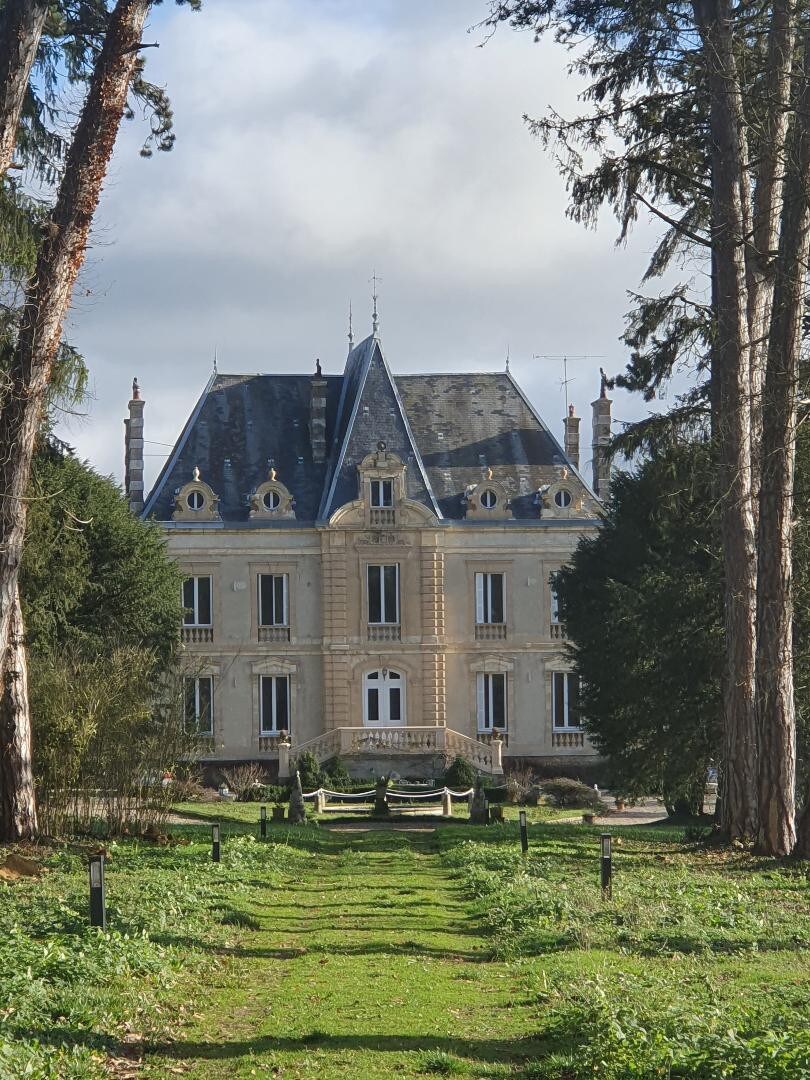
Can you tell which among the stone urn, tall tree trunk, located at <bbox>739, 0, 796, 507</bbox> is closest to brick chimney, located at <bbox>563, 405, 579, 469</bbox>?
the stone urn

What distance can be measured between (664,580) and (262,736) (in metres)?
20.3

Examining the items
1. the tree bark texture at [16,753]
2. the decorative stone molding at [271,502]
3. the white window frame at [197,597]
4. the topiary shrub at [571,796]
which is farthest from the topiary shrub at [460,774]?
the tree bark texture at [16,753]

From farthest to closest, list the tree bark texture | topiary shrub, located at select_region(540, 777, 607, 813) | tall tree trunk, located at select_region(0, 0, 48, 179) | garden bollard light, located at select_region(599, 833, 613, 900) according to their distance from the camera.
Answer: topiary shrub, located at select_region(540, 777, 607, 813)
the tree bark texture
tall tree trunk, located at select_region(0, 0, 48, 179)
garden bollard light, located at select_region(599, 833, 613, 900)

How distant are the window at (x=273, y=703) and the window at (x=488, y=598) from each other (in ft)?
21.2

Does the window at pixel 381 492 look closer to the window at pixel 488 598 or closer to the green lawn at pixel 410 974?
the window at pixel 488 598

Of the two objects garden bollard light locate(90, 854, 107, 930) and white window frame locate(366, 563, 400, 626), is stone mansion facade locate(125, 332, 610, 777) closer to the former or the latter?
white window frame locate(366, 563, 400, 626)

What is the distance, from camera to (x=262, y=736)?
45.7 metres

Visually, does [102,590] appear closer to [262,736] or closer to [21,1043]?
[262,736]

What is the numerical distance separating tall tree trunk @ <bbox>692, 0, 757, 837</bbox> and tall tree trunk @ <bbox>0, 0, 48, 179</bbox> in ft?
28.5

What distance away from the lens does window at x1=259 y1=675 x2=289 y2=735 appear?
151ft

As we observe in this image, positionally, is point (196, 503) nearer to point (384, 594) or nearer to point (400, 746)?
point (384, 594)

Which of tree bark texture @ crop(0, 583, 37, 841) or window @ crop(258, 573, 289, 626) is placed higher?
window @ crop(258, 573, 289, 626)

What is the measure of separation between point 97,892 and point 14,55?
9.90 m

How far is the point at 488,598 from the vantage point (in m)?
46.6
